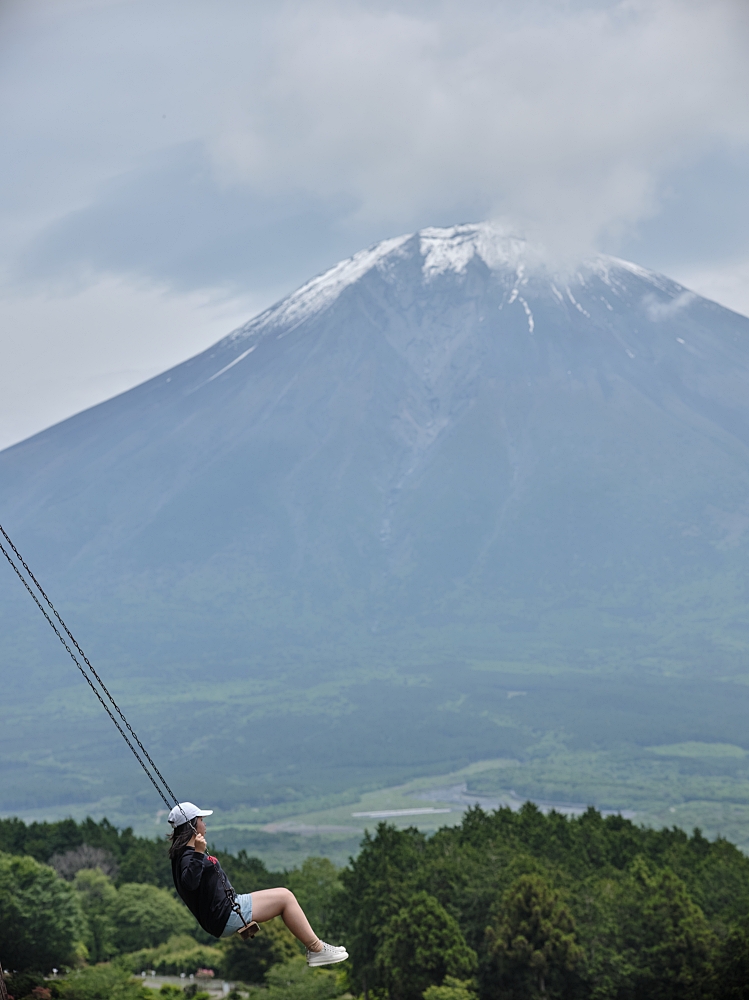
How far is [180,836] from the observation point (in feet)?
19.8

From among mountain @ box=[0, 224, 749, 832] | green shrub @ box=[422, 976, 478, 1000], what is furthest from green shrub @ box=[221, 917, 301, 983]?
mountain @ box=[0, 224, 749, 832]

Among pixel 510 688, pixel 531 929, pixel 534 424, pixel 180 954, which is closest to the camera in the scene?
pixel 531 929

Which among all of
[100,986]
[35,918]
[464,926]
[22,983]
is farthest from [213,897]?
[35,918]

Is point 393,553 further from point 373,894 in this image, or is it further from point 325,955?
point 325,955

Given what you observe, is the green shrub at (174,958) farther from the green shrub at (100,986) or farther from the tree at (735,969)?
the tree at (735,969)

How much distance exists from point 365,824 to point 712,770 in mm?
41241

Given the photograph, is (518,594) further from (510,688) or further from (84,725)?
(84,725)

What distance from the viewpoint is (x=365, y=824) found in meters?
104

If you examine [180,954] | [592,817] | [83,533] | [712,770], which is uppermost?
[83,533]

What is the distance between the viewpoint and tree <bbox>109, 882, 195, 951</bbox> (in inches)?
1674

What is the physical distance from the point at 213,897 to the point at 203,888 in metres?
0.07

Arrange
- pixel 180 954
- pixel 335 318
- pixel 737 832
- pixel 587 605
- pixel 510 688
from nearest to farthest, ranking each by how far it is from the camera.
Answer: pixel 180 954
pixel 737 832
pixel 510 688
pixel 587 605
pixel 335 318

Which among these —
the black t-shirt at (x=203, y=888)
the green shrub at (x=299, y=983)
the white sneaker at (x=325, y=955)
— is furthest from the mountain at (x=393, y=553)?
the black t-shirt at (x=203, y=888)

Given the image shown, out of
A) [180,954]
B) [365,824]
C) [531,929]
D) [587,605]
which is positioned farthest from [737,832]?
[531,929]
